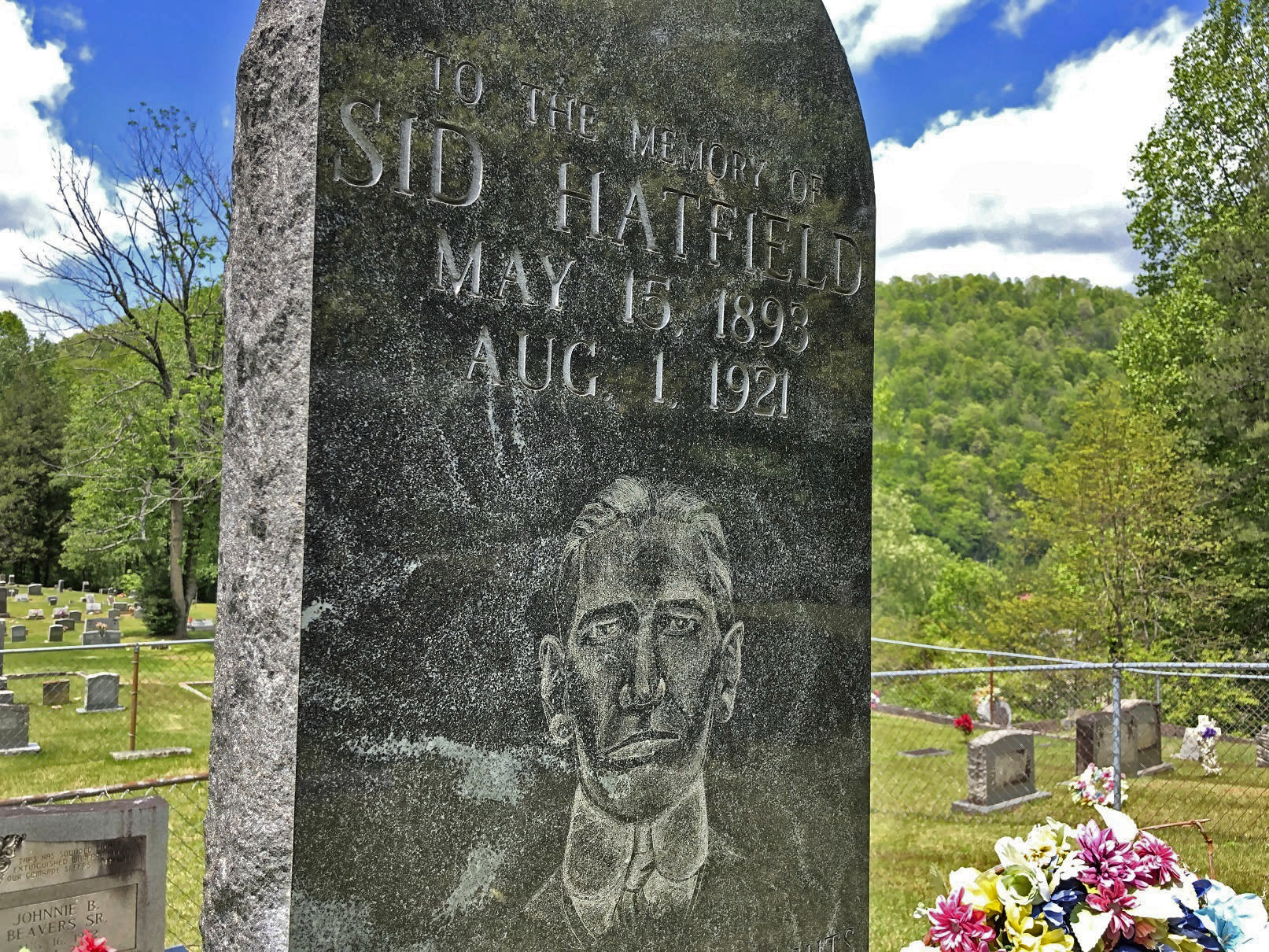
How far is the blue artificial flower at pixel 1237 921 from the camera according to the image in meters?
2.24

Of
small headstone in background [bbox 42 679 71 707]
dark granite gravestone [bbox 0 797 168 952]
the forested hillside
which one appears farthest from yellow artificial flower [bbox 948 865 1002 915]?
the forested hillside

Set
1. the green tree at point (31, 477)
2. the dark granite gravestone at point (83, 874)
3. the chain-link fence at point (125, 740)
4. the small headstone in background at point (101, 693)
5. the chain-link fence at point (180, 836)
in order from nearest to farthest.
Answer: the dark granite gravestone at point (83, 874) → the chain-link fence at point (180, 836) → the chain-link fence at point (125, 740) → the small headstone in background at point (101, 693) → the green tree at point (31, 477)

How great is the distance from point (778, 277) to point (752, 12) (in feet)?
2.88

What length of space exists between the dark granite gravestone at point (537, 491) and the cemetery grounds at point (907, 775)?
2.71ft

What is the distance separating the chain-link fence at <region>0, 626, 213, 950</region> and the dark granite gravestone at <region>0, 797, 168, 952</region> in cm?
114

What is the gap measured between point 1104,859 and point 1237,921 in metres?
0.31

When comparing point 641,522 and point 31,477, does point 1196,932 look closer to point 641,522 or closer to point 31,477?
point 641,522

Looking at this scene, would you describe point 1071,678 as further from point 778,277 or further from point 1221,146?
point 778,277

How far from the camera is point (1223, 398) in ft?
64.3

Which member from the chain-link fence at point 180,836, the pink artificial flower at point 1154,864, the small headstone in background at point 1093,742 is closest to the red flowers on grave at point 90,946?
the chain-link fence at point 180,836

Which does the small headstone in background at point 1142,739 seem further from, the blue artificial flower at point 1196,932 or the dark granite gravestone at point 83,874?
the blue artificial flower at point 1196,932

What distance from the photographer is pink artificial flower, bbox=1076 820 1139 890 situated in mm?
2250

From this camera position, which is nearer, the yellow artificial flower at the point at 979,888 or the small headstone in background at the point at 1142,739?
the yellow artificial flower at the point at 979,888

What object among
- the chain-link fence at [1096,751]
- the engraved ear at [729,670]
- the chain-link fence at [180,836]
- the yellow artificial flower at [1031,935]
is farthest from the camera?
the chain-link fence at [1096,751]
